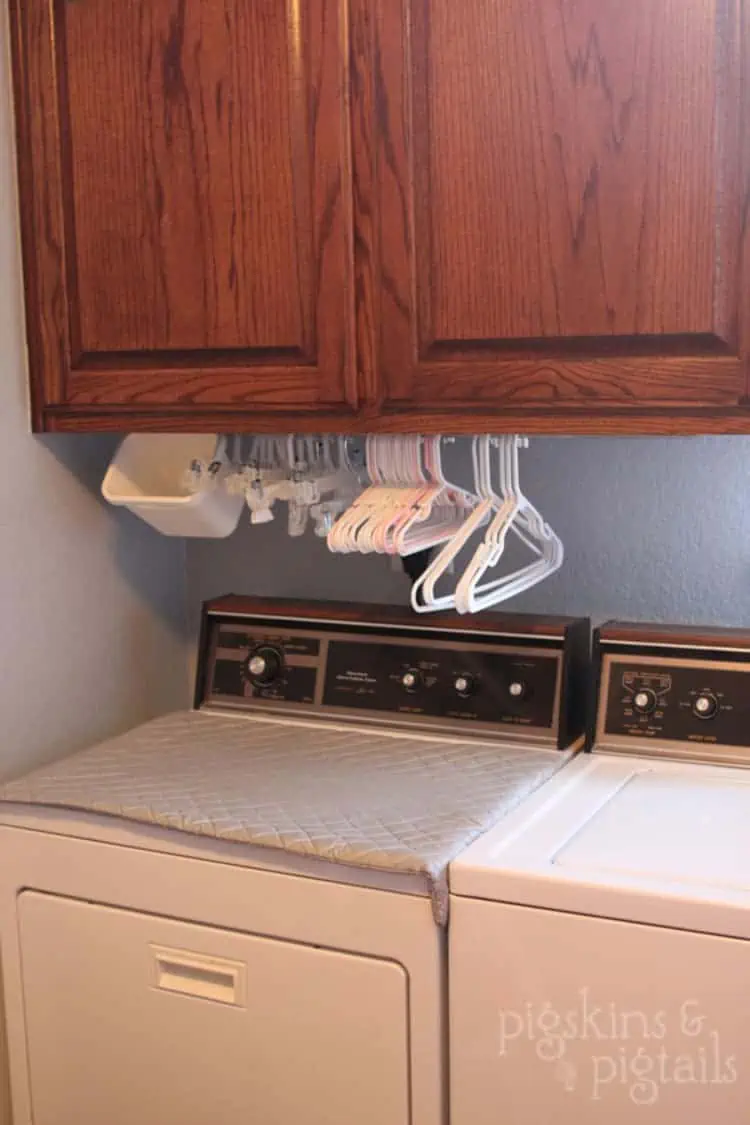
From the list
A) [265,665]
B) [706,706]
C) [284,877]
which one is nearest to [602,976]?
[284,877]

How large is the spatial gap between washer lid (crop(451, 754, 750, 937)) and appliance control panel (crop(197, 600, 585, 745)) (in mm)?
169

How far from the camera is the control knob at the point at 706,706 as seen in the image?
1665 millimetres

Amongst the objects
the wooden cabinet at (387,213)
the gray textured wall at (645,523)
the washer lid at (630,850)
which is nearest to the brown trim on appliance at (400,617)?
the gray textured wall at (645,523)

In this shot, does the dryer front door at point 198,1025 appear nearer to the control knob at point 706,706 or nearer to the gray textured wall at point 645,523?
the control knob at point 706,706

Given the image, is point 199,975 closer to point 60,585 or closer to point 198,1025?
point 198,1025

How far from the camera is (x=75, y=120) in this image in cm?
175

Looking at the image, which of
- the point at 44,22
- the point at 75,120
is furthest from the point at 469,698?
the point at 44,22

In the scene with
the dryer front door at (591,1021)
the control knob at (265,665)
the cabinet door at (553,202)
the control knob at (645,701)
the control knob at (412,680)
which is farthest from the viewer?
the control knob at (265,665)

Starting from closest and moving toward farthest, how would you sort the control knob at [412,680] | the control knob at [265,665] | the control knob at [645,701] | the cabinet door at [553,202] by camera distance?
the cabinet door at [553,202]
the control knob at [645,701]
the control knob at [412,680]
the control knob at [265,665]

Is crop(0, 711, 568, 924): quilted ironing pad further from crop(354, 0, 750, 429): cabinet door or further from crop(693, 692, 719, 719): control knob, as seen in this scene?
crop(354, 0, 750, 429): cabinet door

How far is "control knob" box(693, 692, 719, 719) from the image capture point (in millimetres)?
1665

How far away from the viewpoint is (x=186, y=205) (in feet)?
5.57

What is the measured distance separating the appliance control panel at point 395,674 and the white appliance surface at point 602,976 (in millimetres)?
349

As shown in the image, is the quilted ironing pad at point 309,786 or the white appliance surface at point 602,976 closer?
the white appliance surface at point 602,976
